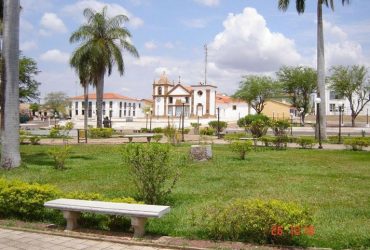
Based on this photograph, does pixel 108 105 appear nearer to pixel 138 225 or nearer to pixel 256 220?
pixel 138 225

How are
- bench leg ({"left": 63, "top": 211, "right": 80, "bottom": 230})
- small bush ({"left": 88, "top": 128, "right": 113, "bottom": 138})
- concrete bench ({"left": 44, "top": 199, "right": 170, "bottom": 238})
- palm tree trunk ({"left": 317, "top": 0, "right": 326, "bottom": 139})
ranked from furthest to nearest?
small bush ({"left": 88, "top": 128, "right": 113, "bottom": 138}), palm tree trunk ({"left": 317, "top": 0, "right": 326, "bottom": 139}), bench leg ({"left": 63, "top": 211, "right": 80, "bottom": 230}), concrete bench ({"left": 44, "top": 199, "right": 170, "bottom": 238})

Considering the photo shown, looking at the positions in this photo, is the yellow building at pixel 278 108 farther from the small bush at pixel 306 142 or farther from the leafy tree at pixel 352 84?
the small bush at pixel 306 142

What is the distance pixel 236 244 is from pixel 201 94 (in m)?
66.4

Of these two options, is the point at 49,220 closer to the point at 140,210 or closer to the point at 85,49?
the point at 140,210

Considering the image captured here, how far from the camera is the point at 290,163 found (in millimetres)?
13828

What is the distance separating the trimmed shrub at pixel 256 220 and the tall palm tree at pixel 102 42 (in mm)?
28021

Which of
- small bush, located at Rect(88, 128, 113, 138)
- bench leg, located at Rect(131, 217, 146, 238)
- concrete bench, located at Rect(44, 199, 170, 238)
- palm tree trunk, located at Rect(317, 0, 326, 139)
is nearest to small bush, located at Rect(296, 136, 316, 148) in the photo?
palm tree trunk, located at Rect(317, 0, 326, 139)

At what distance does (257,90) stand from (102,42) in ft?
102

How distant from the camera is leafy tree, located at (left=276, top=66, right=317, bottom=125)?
54094mm

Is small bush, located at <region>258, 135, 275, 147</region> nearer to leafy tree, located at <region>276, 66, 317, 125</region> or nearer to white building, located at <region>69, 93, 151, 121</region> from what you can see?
leafy tree, located at <region>276, 66, 317, 125</region>

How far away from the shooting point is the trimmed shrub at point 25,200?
6410mm

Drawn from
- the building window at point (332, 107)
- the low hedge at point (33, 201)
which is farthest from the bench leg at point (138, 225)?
the building window at point (332, 107)
